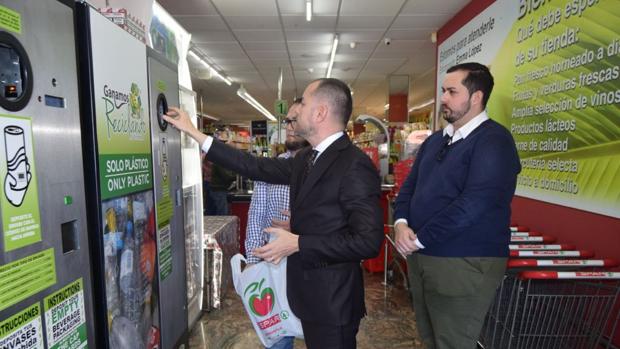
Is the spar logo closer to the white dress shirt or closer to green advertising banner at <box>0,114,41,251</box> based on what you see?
the white dress shirt

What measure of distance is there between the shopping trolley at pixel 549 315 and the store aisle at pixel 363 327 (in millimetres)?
1170

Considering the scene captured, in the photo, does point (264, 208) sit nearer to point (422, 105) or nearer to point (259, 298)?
point (259, 298)

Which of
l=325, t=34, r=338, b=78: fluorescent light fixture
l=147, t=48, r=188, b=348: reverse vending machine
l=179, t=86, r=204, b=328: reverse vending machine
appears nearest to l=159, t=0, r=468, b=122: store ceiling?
l=325, t=34, r=338, b=78: fluorescent light fixture

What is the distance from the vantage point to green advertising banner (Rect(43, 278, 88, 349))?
114cm

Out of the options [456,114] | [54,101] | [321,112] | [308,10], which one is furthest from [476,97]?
[308,10]

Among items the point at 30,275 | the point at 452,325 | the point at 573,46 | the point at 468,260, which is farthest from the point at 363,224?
the point at 573,46

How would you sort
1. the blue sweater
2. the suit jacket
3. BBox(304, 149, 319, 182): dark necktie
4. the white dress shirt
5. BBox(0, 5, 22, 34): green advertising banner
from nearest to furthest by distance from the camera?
1. BBox(0, 5, 22, 34): green advertising banner
2. the suit jacket
3. BBox(304, 149, 319, 182): dark necktie
4. the blue sweater
5. the white dress shirt

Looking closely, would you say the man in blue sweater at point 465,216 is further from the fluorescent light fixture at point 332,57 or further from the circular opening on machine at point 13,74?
the fluorescent light fixture at point 332,57

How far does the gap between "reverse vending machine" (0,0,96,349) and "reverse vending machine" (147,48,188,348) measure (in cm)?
61

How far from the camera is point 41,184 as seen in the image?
1090 millimetres

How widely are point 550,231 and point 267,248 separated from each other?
2648mm

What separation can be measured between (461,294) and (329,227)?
0.79 meters

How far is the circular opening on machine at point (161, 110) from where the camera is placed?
1920 millimetres

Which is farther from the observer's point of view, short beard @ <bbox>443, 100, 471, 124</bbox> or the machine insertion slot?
short beard @ <bbox>443, 100, 471, 124</bbox>
